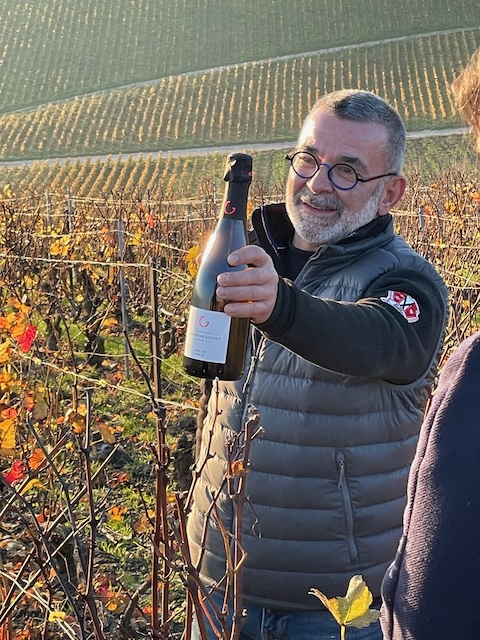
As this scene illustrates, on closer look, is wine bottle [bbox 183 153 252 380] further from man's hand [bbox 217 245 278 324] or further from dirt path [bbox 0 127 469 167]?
dirt path [bbox 0 127 469 167]

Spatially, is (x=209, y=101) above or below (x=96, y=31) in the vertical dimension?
below

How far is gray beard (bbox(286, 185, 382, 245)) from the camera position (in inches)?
72.7

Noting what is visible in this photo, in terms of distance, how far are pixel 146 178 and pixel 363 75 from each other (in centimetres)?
1768

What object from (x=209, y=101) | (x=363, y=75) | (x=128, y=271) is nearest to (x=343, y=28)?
(x=363, y=75)

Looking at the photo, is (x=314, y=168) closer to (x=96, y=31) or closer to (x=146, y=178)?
(x=146, y=178)

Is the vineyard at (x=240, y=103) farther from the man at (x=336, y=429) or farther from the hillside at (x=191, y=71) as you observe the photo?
the man at (x=336, y=429)

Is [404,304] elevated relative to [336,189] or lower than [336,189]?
lower

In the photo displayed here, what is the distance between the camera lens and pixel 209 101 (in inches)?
1519

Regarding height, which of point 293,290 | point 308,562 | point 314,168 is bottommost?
point 308,562

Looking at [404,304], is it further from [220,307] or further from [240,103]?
[240,103]

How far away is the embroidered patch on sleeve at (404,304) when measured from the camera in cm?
164

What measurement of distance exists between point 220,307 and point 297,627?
75cm

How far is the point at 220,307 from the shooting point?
1.54 metres

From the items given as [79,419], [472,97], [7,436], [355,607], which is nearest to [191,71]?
[79,419]
